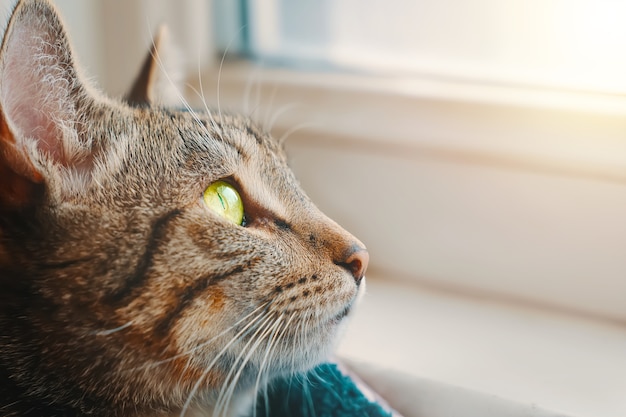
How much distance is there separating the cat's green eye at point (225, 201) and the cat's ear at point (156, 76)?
0.17 meters

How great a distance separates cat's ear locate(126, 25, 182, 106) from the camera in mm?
742

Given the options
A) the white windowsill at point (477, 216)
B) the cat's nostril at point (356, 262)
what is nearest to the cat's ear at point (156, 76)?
the white windowsill at point (477, 216)

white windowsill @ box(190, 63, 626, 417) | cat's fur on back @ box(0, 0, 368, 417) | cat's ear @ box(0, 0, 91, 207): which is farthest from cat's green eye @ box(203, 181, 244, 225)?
white windowsill @ box(190, 63, 626, 417)

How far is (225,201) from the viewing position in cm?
60

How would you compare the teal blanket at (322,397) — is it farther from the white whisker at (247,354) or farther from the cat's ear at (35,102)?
the cat's ear at (35,102)

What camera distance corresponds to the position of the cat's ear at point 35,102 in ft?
1.70

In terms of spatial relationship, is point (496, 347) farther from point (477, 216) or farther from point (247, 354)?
point (247, 354)

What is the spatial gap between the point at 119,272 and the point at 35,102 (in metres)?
0.15

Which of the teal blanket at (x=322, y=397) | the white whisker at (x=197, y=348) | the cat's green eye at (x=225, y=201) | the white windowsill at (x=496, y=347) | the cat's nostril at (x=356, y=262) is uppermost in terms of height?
the white windowsill at (x=496, y=347)

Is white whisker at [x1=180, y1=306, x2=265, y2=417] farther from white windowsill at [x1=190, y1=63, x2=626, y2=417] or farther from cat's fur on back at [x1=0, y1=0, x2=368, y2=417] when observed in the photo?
white windowsill at [x1=190, y1=63, x2=626, y2=417]

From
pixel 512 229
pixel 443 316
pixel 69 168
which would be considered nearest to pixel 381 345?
pixel 443 316

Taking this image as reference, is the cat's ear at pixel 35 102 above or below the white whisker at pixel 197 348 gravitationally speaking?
above

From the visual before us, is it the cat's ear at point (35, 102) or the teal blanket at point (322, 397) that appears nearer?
the cat's ear at point (35, 102)

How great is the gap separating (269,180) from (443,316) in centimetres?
32
